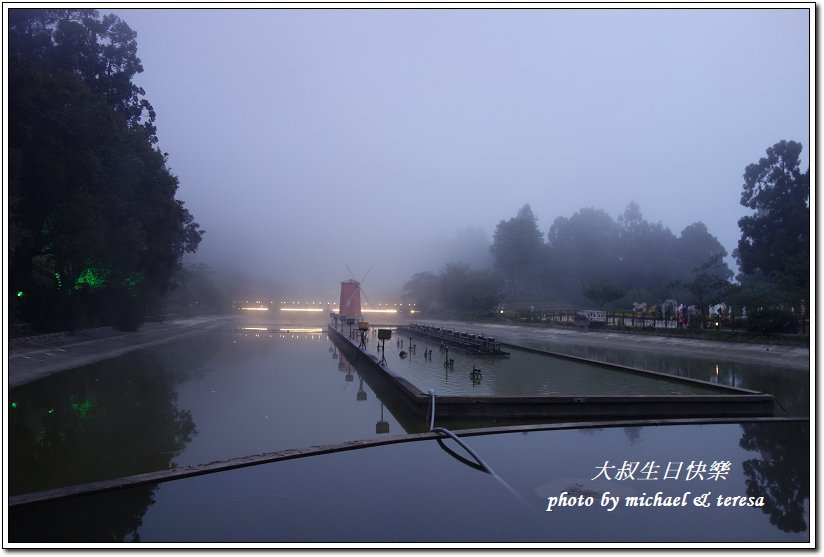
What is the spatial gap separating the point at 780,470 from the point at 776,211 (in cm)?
3171

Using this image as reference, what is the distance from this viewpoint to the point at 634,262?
69000mm

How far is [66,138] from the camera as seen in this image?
17938 mm

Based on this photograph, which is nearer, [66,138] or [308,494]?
[308,494]

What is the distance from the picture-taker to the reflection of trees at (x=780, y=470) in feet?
15.0

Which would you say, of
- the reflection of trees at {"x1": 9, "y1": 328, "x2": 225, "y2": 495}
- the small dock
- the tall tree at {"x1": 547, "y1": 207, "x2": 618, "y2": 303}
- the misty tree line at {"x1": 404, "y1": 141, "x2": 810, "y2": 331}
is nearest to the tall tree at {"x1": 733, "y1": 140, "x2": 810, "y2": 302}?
the misty tree line at {"x1": 404, "y1": 141, "x2": 810, "y2": 331}

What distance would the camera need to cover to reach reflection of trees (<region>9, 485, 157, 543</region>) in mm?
3967

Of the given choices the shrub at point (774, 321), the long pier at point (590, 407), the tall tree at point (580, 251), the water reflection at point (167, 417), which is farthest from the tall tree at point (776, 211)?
the tall tree at point (580, 251)

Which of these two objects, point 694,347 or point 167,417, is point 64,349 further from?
point 694,347

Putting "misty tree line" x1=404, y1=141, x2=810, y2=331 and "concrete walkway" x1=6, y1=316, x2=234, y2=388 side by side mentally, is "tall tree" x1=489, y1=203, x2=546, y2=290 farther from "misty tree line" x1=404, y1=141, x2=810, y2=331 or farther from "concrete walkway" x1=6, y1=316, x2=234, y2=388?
"concrete walkway" x1=6, y1=316, x2=234, y2=388

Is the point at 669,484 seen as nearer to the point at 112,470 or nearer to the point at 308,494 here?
the point at 308,494

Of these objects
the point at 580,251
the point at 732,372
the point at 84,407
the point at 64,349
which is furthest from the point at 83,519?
the point at 580,251

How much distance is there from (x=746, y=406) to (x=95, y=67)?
27.5 m

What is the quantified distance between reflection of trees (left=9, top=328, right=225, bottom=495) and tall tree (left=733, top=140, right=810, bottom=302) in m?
30.2

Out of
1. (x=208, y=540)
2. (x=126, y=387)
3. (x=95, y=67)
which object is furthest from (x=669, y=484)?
(x=95, y=67)
